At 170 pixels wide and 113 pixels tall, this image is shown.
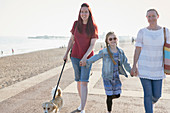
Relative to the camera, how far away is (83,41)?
11.4 feet

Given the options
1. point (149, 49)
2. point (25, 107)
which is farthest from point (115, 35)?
point (25, 107)

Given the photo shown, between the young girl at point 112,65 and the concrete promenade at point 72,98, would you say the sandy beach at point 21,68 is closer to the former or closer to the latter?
the concrete promenade at point 72,98

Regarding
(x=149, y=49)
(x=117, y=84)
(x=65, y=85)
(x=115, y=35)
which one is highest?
(x=115, y=35)

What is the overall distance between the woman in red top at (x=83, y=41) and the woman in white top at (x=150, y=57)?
87cm

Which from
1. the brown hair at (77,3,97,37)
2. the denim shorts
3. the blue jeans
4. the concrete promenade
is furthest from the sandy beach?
the blue jeans

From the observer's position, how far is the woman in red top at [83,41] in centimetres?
340

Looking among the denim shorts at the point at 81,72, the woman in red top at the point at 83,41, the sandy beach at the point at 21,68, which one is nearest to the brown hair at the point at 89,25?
the woman in red top at the point at 83,41

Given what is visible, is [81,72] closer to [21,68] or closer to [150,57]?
[150,57]

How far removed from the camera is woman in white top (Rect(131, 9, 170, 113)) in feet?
9.57

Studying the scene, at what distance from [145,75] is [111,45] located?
784mm

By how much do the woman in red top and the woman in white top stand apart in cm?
87

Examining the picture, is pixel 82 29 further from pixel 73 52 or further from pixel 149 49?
pixel 149 49

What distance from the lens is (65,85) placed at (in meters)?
5.90

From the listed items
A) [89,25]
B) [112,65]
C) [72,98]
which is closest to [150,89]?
[112,65]
